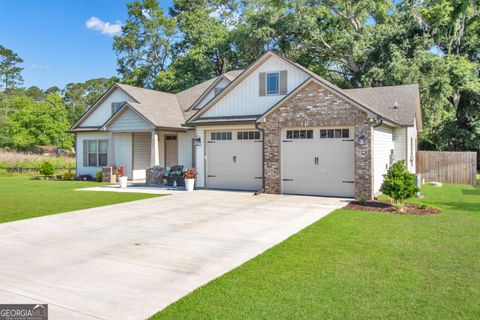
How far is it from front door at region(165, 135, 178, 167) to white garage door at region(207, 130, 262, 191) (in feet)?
21.4

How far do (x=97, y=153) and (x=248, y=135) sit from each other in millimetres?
12257

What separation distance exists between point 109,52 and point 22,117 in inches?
511

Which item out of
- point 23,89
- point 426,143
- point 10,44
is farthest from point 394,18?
point 23,89

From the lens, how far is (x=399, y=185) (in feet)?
35.9

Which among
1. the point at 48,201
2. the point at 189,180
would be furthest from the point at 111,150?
the point at 48,201

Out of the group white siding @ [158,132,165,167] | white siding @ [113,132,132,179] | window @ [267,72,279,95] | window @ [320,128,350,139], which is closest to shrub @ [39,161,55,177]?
white siding @ [113,132,132,179]

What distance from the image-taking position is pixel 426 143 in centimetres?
2925

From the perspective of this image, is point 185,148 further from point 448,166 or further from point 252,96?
point 448,166

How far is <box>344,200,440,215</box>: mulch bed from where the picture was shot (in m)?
10.8

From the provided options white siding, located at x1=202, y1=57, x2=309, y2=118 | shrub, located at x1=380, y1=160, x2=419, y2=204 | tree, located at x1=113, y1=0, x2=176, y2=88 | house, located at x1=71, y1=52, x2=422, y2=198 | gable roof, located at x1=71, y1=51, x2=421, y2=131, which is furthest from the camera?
tree, located at x1=113, y1=0, x2=176, y2=88

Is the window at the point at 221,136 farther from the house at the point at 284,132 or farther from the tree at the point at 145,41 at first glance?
the tree at the point at 145,41

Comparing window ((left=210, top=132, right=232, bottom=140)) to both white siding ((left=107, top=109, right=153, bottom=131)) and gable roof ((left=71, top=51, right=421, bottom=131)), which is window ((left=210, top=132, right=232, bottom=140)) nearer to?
gable roof ((left=71, top=51, right=421, bottom=131))

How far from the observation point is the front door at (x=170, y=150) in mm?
23000

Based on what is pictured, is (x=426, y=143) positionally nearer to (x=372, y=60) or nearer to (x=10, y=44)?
(x=372, y=60)
